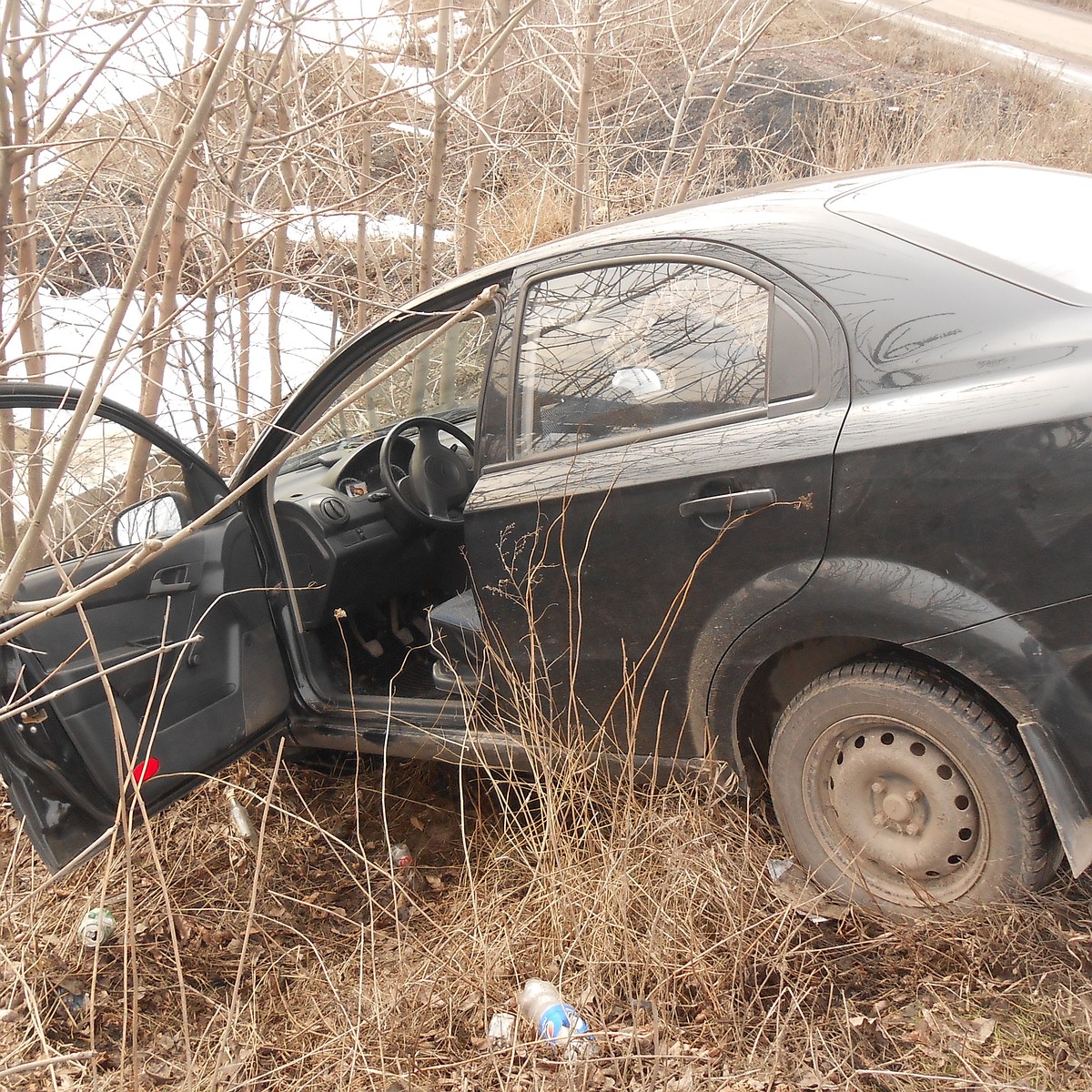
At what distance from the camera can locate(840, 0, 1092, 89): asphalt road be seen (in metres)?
11.8

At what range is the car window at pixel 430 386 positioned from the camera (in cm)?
348

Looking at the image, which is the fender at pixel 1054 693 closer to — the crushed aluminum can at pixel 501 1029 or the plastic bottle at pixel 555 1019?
the plastic bottle at pixel 555 1019

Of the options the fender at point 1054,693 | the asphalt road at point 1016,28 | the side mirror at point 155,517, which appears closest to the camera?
the fender at point 1054,693

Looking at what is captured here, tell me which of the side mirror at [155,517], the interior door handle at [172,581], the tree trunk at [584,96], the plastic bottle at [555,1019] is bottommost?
the plastic bottle at [555,1019]

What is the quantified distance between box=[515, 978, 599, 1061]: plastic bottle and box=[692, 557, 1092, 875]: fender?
0.99 metres

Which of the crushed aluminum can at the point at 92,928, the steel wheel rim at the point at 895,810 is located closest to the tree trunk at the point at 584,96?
the steel wheel rim at the point at 895,810

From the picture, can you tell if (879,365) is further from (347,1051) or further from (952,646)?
(347,1051)

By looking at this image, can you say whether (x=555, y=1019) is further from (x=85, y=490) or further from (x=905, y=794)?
(x=85, y=490)

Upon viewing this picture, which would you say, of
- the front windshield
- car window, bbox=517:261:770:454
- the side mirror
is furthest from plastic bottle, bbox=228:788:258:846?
car window, bbox=517:261:770:454

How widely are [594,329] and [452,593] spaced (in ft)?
4.83

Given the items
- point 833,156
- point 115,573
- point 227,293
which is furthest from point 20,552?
point 833,156

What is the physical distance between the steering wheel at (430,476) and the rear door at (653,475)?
75 centimetres

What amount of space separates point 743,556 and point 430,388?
1849mm

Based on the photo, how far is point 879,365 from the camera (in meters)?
2.03
